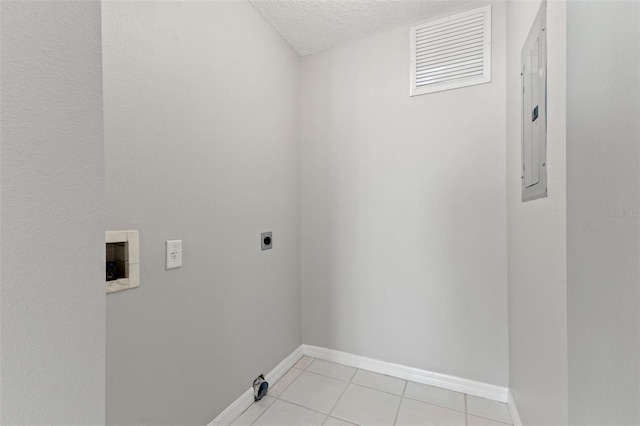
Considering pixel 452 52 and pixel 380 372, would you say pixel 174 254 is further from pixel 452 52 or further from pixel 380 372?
pixel 452 52

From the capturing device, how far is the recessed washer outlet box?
1.81m

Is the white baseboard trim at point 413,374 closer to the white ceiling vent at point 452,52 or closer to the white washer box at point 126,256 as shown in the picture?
the white washer box at point 126,256

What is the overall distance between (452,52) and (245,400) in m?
2.46

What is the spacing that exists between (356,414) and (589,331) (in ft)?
4.15

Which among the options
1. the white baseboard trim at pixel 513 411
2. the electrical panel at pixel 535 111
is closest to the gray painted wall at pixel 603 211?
the electrical panel at pixel 535 111

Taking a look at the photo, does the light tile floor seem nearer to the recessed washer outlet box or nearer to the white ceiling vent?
the recessed washer outlet box

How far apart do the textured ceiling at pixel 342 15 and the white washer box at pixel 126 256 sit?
153 cm

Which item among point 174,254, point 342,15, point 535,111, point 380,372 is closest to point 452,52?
point 342,15

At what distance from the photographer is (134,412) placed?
1.07m

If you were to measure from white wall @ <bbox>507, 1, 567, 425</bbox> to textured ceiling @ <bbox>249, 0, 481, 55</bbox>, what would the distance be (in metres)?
0.48

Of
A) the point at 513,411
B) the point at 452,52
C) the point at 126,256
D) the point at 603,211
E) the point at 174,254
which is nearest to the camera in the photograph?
the point at 603,211

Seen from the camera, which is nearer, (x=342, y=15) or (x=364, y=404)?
(x=364, y=404)

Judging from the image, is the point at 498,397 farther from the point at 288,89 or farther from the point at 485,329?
the point at 288,89

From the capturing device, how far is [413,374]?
1.89 meters
